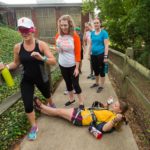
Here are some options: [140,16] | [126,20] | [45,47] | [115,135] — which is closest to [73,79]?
[45,47]

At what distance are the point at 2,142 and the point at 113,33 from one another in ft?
28.4

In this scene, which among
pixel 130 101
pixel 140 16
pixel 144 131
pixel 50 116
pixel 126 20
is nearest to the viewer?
pixel 144 131

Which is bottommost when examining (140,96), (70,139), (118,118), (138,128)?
(138,128)

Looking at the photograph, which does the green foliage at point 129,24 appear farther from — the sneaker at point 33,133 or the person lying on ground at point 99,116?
the sneaker at point 33,133

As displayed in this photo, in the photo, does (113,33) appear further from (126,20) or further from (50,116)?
(50,116)

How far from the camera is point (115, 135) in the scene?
323cm

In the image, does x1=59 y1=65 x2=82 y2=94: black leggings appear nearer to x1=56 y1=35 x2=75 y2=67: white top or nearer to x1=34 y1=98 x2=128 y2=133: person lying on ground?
x1=56 y1=35 x2=75 y2=67: white top

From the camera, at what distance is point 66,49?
→ 3.74 meters

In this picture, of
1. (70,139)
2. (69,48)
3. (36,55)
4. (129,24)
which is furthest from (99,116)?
(129,24)

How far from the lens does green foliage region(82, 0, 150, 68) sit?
741cm

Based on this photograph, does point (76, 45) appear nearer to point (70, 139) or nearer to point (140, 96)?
point (140, 96)

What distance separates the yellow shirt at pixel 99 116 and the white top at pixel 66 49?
3.25 feet

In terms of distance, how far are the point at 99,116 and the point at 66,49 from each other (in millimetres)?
1362

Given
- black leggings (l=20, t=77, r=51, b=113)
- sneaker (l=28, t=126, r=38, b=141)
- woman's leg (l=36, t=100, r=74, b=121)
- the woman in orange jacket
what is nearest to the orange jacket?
the woman in orange jacket
